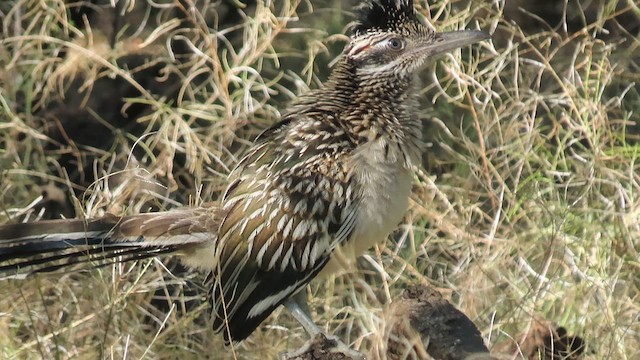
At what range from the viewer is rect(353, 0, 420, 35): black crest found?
537 cm

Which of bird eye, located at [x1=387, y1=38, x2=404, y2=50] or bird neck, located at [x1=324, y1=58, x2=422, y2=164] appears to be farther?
bird eye, located at [x1=387, y1=38, x2=404, y2=50]

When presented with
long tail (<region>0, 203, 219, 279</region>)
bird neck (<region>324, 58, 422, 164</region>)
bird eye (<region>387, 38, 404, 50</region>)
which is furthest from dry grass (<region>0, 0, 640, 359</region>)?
bird eye (<region>387, 38, 404, 50</region>)

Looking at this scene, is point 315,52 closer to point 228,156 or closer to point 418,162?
point 228,156

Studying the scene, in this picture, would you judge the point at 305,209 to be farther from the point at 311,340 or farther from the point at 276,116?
the point at 276,116

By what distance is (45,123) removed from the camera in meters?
6.99

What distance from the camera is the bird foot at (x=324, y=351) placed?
163 inches

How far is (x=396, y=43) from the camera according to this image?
5.38m

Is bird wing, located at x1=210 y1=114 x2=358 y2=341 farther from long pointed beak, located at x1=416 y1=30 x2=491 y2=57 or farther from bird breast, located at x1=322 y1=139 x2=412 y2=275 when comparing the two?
long pointed beak, located at x1=416 y1=30 x2=491 y2=57

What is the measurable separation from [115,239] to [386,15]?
4.78 ft

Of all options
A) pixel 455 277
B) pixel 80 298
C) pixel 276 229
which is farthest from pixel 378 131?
pixel 80 298

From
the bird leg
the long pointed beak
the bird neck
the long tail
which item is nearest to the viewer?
the bird leg

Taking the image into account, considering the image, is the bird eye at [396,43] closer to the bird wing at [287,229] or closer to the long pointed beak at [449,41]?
the long pointed beak at [449,41]

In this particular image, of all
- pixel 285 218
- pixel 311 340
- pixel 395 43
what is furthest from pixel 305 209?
pixel 395 43

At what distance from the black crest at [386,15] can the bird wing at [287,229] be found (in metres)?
0.58
